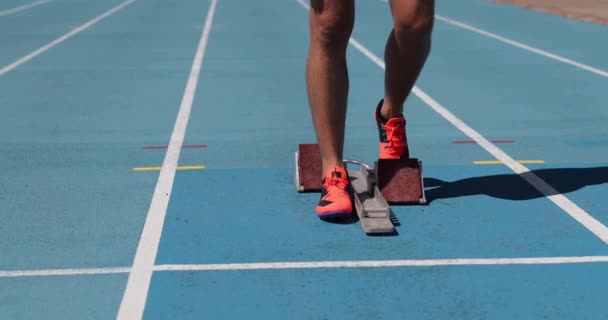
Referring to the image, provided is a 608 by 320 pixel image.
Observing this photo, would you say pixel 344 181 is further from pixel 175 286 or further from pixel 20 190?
pixel 20 190

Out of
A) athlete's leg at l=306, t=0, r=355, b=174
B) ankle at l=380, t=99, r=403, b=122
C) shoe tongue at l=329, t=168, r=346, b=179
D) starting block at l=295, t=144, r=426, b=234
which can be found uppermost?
athlete's leg at l=306, t=0, r=355, b=174

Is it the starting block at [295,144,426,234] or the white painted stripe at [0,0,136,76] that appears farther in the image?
the white painted stripe at [0,0,136,76]

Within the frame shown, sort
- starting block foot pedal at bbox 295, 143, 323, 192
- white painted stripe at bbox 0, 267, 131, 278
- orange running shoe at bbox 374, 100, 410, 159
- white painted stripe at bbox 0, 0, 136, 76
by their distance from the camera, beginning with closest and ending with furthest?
white painted stripe at bbox 0, 267, 131, 278, orange running shoe at bbox 374, 100, 410, 159, starting block foot pedal at bbox 295, 143, 323, 192, white painted stripe at bbox 0, 0, 136, 76

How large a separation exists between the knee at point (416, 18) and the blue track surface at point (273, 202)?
0.82 m

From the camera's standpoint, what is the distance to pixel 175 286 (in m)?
3.59

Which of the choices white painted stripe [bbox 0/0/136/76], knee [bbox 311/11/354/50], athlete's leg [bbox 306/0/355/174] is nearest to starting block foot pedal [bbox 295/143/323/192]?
athlete's leg [bbox 306/0/355/174]

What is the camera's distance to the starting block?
14.2ft

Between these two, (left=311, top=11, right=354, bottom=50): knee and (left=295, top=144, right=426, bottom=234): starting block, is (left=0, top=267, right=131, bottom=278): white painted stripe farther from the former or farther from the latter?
(left=311, top=11, right=354, bottom=50): knee

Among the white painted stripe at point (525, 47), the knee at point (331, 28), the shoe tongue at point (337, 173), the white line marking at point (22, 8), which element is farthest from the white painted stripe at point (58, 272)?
the white line marking at point (22, 8)

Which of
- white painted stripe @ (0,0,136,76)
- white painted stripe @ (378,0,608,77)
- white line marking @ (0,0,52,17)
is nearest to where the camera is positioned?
white painted stripe @ (378,0,608,77)

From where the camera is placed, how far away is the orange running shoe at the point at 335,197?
4.39m

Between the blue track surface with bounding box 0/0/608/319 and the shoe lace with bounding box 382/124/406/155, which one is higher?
the shoe lace with bounding box 382/124/406/155

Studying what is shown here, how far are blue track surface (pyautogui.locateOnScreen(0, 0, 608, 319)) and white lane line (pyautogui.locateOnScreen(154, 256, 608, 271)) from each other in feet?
0.04

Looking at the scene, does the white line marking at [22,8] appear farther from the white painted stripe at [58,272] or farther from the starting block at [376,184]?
the white painted stripe at [58,272]
